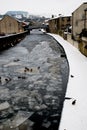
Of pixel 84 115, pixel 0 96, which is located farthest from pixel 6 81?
pixel 84 115

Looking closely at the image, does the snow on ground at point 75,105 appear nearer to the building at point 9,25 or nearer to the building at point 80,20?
the building at point 80,20

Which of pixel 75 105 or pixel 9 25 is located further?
pixel 9 25

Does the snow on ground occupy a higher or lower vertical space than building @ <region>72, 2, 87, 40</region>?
lower

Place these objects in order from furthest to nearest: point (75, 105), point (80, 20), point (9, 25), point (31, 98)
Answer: point (9, 25), point (80, 20), point (31, 98), point (75, 105)

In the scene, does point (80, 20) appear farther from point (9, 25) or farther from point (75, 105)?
point (9, 25)

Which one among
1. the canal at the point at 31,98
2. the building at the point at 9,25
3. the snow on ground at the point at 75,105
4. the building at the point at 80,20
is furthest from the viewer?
the building at the point at 9,25

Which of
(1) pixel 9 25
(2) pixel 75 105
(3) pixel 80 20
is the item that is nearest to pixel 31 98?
(2) pixel 75 105

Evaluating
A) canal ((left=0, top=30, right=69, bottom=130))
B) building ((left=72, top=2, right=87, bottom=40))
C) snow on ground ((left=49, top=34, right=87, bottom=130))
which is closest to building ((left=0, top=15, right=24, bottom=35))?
building ((left=72, top=2, right=87, bottom=40))

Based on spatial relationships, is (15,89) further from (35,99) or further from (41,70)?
(41,70)

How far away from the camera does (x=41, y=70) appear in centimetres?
1327

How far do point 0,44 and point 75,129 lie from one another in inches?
828

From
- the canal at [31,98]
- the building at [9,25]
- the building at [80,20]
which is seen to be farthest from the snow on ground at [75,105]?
the building at [9,25]

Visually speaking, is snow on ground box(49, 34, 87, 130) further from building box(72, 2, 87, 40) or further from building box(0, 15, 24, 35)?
building box(0, 15, 24, 35)

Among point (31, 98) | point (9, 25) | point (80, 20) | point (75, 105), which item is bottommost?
point (31, 98)
